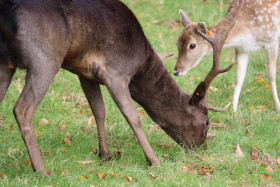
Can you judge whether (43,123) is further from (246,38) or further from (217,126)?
(246,38)

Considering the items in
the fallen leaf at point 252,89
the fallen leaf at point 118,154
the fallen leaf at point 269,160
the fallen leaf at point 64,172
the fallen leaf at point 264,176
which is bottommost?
the fallen leaf at point 252,89

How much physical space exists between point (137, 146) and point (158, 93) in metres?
0.64

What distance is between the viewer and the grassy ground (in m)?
4.41

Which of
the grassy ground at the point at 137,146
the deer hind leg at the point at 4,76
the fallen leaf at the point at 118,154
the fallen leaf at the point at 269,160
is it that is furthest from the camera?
the fallen leaf at the point at 118,154

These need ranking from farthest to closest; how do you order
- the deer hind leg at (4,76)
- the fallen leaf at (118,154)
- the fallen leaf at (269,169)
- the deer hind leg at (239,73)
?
1. the deer hind leg at (239,73)
2. the fallen leaf at (118,154)
3. the fallen leaf at (269,169)
4. the deer hind leg at (4,76)

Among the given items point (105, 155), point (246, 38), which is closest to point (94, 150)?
point (105, 155)

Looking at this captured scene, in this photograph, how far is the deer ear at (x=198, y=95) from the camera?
503cm

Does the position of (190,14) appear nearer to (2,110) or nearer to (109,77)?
(2,110)

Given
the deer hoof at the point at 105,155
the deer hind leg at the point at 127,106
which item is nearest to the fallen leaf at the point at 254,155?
the deer hind leg at the point at 127,106

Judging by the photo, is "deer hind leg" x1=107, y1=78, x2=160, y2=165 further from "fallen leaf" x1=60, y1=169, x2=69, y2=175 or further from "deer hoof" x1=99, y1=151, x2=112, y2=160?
"fallen leaf" x1=60, y1=169, x2=69, y2=175

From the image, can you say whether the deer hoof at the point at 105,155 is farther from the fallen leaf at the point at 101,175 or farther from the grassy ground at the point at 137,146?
the fallen leaf at the point at 101,175

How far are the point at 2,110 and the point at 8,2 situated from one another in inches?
92.0

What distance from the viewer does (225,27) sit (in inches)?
223

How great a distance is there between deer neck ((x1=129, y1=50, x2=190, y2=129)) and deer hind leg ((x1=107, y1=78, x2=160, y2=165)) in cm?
41
